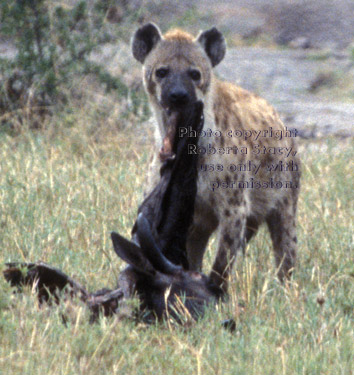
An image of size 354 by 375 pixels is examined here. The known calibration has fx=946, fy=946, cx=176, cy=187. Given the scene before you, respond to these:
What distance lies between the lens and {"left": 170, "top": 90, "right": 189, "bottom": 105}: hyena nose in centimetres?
438

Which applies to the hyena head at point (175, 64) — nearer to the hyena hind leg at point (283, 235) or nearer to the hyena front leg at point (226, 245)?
the hyena front leg at point (226, 245)

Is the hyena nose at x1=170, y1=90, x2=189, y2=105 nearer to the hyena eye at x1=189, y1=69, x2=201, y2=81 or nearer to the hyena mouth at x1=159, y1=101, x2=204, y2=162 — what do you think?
the hyena mouth at x1=159, y1=101, x2=204, y2=162

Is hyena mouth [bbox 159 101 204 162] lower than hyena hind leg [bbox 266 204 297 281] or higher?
higher

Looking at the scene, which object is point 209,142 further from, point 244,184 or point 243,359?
point 243,359

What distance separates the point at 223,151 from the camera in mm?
4520

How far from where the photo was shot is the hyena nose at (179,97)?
4383 mm

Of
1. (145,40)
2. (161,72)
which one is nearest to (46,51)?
(145,40)

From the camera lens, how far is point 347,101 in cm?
1076

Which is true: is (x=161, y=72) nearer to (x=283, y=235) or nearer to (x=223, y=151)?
(x=223, y=151)

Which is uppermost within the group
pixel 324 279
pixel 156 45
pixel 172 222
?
pixel 156 45

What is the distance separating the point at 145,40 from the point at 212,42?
351 millimetres

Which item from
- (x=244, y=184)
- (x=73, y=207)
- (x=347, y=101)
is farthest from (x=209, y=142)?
(x=347, y=101)


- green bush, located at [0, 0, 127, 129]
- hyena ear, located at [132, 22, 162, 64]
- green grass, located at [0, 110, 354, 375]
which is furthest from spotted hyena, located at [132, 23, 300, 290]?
green bush, located at [0, 0, 127, 129]

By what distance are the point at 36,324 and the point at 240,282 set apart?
3.64ft
